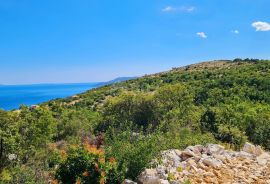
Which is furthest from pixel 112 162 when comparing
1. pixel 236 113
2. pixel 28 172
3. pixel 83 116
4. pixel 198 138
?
pixel 83 116

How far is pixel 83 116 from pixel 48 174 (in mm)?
21539

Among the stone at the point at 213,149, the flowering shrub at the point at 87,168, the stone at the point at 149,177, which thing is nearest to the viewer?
the stone at the point at 149,177

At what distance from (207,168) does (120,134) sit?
11.0ft

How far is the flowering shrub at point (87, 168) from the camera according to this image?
10.2 meters

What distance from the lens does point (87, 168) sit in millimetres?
10398

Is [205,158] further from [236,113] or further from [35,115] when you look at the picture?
[35,115]

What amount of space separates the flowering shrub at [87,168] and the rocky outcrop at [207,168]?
33.9 inches

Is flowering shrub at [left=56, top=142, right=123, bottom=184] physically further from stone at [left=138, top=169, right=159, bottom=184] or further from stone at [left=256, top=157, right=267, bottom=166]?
stone at [left=256, top=157, right=267, bottom=166]

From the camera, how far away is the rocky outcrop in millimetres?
10352

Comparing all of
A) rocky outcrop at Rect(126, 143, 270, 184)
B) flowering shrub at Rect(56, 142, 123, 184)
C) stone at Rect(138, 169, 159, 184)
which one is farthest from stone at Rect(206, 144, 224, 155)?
flowering shrub at Rect(56, 142, 123, 184)

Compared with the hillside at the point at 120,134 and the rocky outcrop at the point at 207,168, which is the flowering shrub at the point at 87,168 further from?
the rocky outcrop at the point at 207,168

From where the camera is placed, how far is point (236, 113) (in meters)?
27.7

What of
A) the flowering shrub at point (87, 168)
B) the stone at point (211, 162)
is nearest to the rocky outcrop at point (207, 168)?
the stone at point (211, 162)

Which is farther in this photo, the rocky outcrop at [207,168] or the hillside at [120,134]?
the hillside at [120,134]
